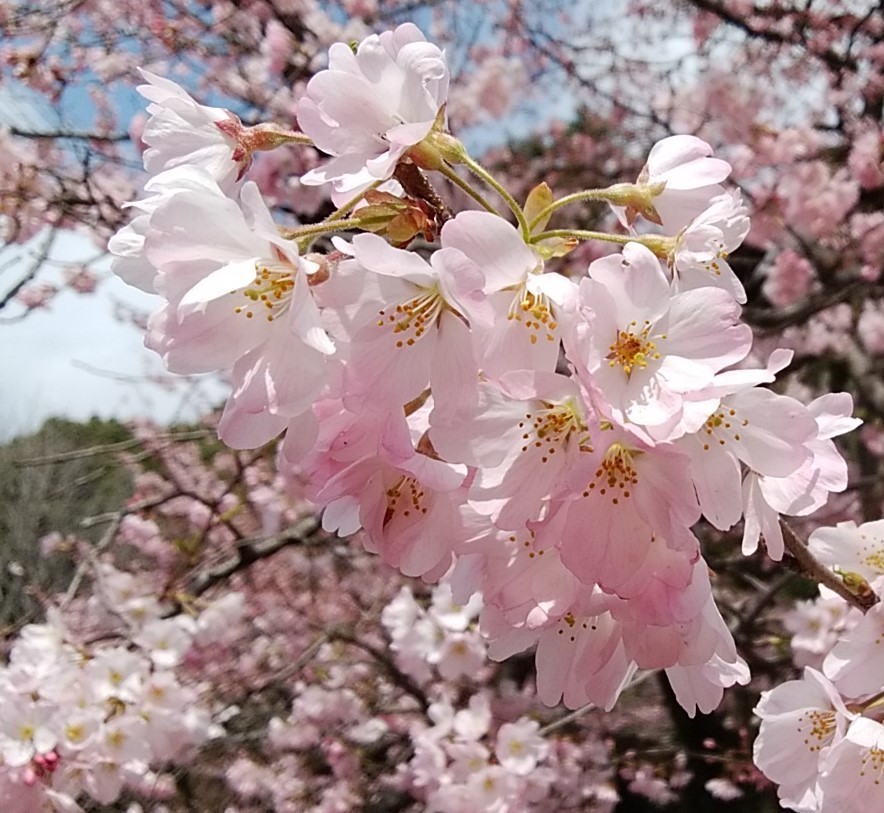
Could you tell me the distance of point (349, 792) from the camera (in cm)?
396

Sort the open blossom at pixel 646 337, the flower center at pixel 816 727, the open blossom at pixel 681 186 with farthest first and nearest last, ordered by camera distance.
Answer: the flower center at pixel 816 727 → the open blossom at pixel 681 186 → the open blossom at pixel 646 337

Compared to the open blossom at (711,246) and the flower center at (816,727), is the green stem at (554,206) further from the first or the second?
the flower center at (816,727)

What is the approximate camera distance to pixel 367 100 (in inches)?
29.2

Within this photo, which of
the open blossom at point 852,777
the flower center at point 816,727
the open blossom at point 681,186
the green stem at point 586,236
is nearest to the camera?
the green stem at point 586,236

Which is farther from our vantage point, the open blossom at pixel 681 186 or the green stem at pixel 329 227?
the open blossom at pixel 681 186

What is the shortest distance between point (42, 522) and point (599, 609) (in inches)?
626

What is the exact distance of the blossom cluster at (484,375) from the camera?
0.64m

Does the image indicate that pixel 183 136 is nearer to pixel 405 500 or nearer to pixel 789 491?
pixel 405 500

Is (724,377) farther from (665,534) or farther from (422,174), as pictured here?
(422,174)

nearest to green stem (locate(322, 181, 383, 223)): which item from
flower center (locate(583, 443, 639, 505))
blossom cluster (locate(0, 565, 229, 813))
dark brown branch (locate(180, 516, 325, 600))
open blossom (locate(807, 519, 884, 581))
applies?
flower center (locate(583, 443, 639, 505))

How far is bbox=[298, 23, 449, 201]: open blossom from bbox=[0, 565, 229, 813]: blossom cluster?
1732 mm

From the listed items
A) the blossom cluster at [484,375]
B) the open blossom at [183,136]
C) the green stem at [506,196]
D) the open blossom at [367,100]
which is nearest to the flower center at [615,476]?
the blossom cluster at [484,375]

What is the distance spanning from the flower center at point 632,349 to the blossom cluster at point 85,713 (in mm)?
1796

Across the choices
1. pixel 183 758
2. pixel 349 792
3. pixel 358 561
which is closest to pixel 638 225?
pixel 183 758
